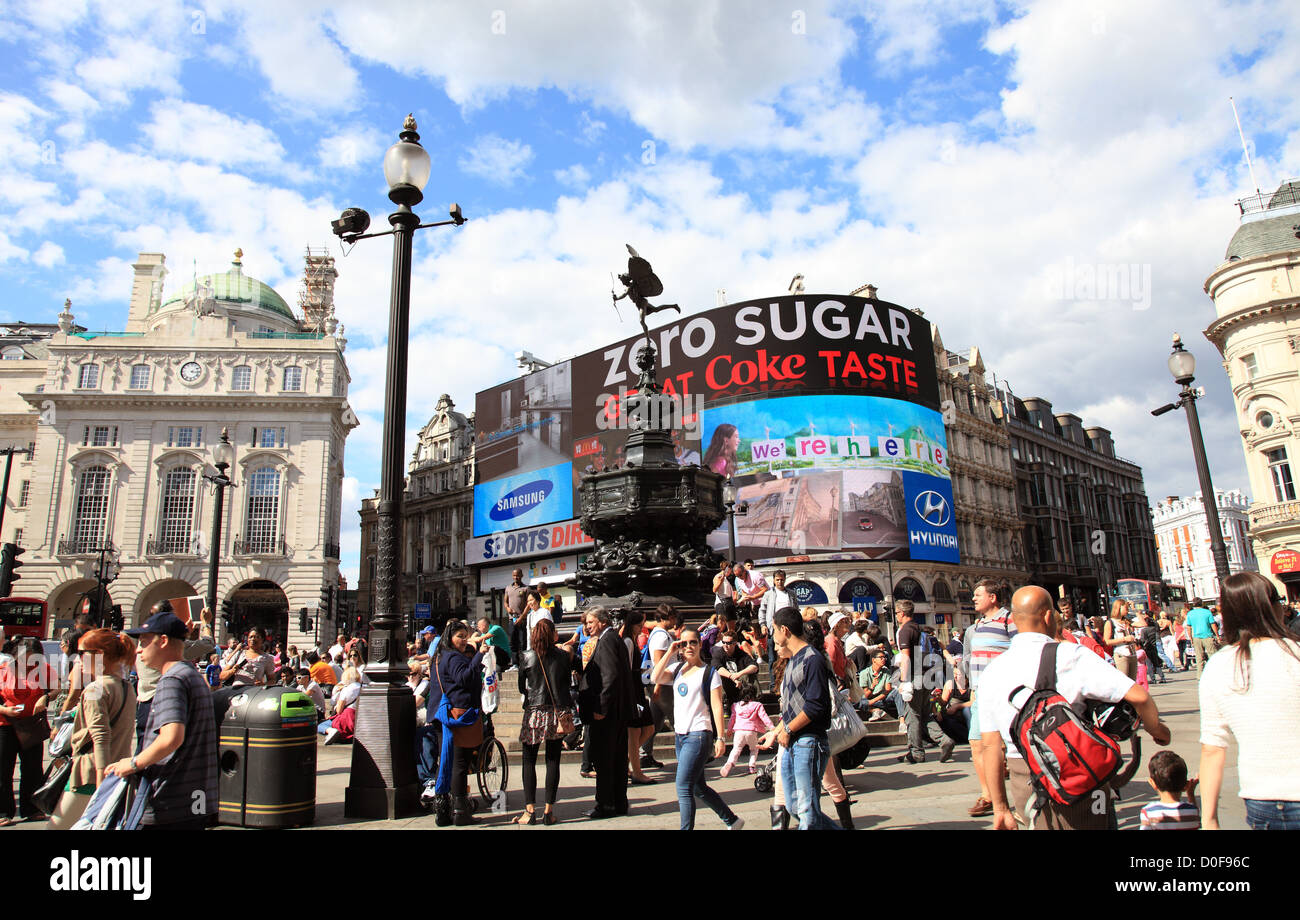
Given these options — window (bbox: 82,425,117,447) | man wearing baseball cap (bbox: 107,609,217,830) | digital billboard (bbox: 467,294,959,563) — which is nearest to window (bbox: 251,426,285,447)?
window (bbox: 82,425,117,447)

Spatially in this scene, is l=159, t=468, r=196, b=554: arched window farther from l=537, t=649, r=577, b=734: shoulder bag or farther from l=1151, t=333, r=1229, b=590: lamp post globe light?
l=1151, t=333, r=1229, b=590: lamp post globe light

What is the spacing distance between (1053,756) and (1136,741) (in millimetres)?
2212

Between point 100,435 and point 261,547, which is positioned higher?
point 100,435

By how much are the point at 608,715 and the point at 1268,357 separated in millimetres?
40548

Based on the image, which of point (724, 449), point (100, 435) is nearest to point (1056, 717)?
Answer: point (724, 449)

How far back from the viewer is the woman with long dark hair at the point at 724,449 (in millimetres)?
43406

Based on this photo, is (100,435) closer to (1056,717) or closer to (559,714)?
(559,714)

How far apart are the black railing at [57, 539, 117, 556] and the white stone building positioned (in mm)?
113665

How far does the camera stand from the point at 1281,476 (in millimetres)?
35250

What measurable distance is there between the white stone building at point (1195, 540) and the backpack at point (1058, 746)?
115934 millimetres

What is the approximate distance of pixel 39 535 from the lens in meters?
51.1

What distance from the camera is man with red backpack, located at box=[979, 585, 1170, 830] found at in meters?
3.47

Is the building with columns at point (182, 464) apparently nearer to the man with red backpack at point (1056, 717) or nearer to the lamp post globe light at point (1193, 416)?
the lamp post globe light at point (1193, 416)
